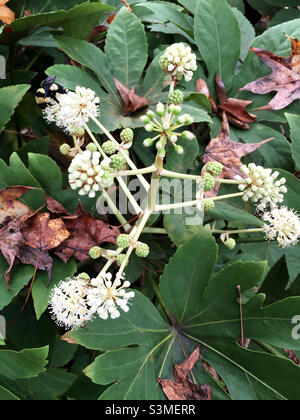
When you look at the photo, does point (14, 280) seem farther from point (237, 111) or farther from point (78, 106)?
point (237, 111)

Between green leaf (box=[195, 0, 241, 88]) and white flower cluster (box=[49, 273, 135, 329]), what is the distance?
58 centimetres

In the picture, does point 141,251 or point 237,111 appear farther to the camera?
point 237,111

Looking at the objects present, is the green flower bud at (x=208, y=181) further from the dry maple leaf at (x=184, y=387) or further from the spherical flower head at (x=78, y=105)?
the dry maple leaf at (x=184, y=387)

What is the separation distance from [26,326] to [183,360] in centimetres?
41

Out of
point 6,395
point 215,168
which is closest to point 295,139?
point 215,168

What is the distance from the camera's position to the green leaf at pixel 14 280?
79 centimetres

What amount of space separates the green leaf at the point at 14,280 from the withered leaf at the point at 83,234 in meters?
0.07

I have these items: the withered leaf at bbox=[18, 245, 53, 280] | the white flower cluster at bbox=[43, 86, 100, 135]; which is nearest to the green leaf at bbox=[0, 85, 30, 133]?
the white flower cluster at bbox=[43, 86, 100, 135]

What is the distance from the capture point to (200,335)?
2.93ft

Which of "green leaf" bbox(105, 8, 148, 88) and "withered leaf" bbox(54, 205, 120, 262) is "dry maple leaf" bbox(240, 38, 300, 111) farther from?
"withered leaf" bbox(54, 205, 120, 262)

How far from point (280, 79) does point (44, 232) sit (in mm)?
633

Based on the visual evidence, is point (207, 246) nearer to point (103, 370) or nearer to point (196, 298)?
point (196, 298)

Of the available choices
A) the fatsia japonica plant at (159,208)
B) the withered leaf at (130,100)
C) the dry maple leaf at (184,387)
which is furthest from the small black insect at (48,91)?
the dry maple leaf at (184,387)

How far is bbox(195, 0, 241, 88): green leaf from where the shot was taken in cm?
98
